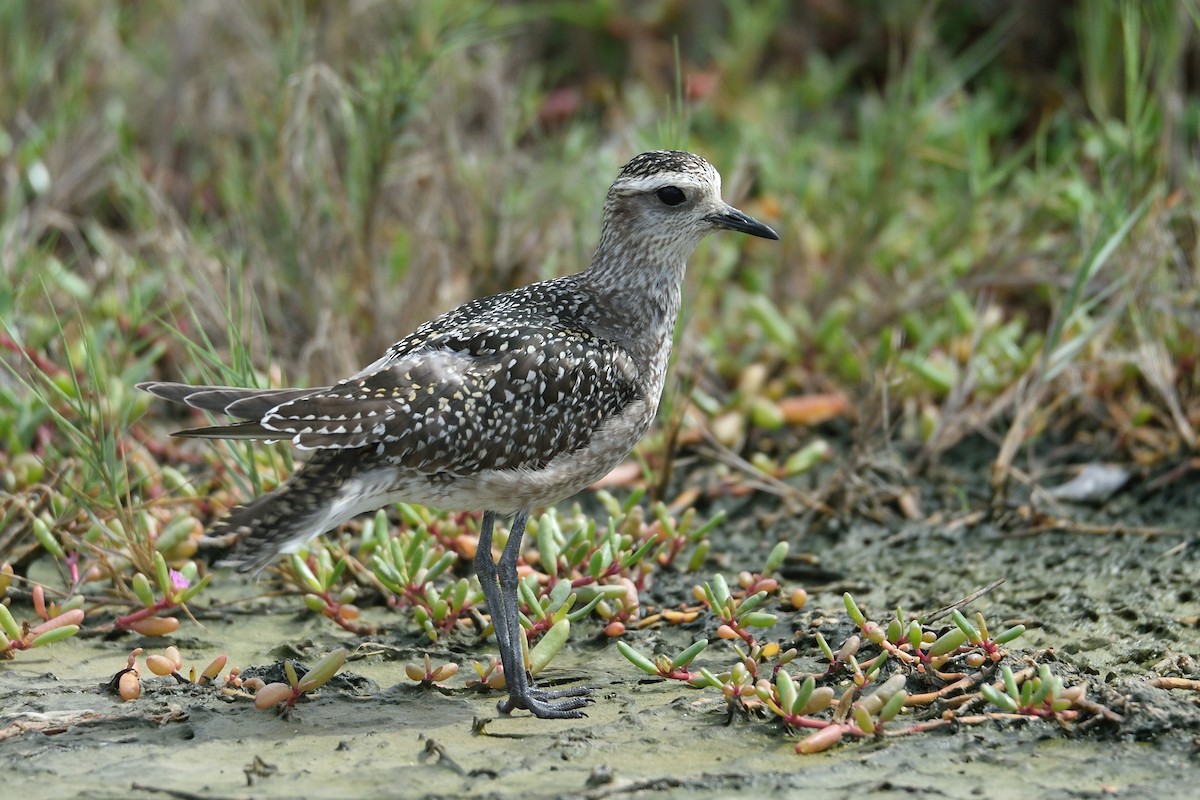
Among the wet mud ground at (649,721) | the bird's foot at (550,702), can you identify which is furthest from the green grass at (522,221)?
the bird's foot at (550,702)

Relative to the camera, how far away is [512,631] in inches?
184

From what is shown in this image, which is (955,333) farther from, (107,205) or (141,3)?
(141,3)

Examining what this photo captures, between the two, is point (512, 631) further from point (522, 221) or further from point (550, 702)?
point (522, 221)

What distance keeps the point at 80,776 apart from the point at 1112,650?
3.19 m

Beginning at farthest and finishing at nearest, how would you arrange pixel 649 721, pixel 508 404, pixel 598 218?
pixel 598 218, pixel 508 404, pixel 649 721

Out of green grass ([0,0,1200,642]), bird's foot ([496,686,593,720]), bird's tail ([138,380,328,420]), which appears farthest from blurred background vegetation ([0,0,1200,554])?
bird's foot ([496,686,593,720])

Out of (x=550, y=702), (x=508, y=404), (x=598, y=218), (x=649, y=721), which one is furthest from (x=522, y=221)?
(x=649, y=721)

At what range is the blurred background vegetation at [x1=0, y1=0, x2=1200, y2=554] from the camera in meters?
6.21

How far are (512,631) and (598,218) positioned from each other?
10.3ft

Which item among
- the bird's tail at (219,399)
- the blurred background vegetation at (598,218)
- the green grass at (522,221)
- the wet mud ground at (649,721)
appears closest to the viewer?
the wet mud ground at (649,721)

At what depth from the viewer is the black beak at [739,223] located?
Answer: 513 cm

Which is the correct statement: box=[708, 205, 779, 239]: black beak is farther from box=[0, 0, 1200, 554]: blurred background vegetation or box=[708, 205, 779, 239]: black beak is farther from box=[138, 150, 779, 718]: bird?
box=[0, 0, 1200, 554]: blurred background vegetation

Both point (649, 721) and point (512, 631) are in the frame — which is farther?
point (512, 631)

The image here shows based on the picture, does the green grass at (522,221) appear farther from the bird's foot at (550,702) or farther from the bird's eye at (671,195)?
the bird's foot at (550,702)
